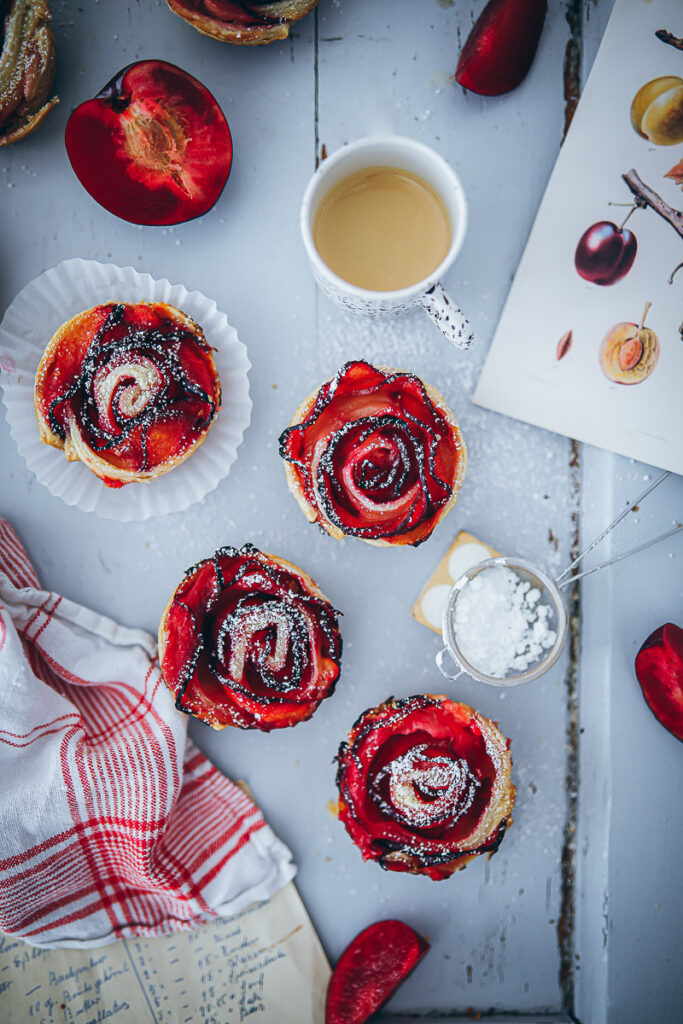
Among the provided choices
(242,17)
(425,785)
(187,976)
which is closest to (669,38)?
(242,17)

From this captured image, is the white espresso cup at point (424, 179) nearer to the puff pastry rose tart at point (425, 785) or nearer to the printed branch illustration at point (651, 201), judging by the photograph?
the printed branch illustration at point (651, 201)

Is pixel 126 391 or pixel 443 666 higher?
pixel 126 391

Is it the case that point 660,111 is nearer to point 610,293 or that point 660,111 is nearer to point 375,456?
point 610,293

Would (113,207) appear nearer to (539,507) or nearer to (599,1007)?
(539,507)

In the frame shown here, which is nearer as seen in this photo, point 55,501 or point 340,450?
point 340,450

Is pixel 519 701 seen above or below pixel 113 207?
below

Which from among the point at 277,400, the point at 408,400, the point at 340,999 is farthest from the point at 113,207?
the point at 340,999
